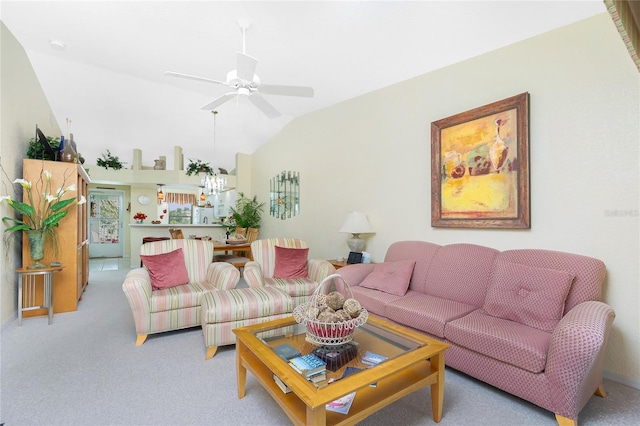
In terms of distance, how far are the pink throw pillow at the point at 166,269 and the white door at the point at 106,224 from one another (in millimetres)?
6898

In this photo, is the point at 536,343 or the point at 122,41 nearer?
the point at 536,343

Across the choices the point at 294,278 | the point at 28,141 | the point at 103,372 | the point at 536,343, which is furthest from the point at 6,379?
the point at 536,343

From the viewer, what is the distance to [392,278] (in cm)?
310

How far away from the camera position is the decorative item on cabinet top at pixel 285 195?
19.3ft

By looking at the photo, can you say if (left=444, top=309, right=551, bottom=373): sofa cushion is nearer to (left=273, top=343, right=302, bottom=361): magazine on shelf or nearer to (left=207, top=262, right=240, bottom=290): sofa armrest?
(left=273, top=343, right=302, bottom=361): magazine on shelf

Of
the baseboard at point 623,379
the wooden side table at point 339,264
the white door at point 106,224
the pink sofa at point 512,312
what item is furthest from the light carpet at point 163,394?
the white door at point 106,224

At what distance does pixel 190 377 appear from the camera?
227 centimetres

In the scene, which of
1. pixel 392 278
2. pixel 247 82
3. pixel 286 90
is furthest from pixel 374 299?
pixel 247 82

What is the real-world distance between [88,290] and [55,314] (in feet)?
4.30

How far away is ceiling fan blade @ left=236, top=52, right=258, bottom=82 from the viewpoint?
7.86 ft

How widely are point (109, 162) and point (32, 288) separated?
459 cm

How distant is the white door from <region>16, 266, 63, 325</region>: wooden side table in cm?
587

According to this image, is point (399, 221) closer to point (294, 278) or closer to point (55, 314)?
point (294, 278)

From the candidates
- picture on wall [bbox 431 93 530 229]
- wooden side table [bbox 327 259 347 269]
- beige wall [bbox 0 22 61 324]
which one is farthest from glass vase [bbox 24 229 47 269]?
picture on wall [bbox 431 93 530 229]
